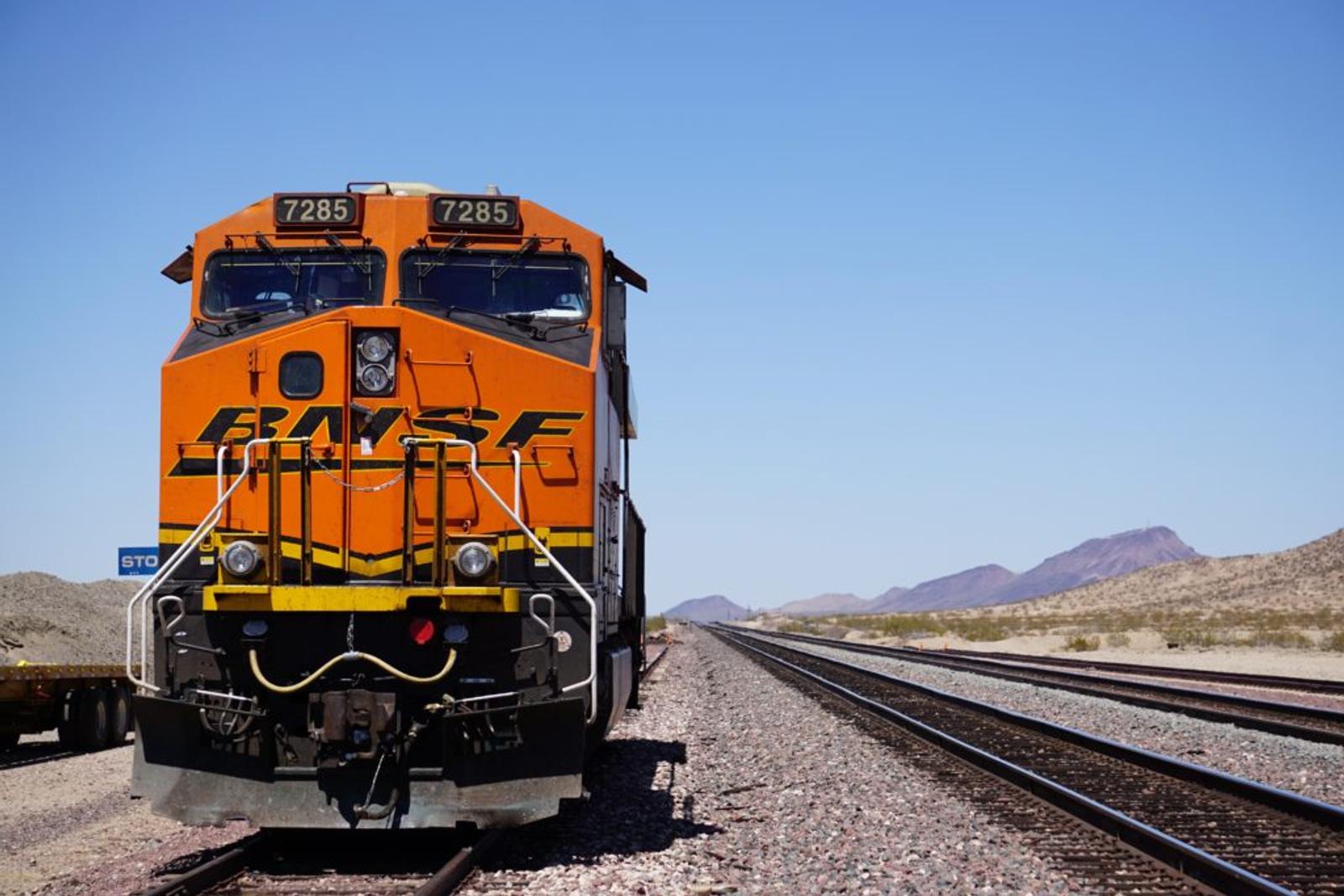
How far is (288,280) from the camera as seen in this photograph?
9.14 metres

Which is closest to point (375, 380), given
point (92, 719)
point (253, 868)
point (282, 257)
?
point (282, 257)

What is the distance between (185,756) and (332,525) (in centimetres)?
157

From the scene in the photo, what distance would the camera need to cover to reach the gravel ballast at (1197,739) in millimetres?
11750

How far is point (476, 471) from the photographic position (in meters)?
8.25

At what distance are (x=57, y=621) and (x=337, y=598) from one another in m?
31.6

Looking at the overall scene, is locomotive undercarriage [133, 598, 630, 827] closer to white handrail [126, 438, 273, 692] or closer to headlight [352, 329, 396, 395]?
white handrail [126, 438, 273, 692]

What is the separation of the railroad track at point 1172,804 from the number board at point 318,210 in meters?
6.25

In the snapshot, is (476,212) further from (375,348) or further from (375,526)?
(375,526)

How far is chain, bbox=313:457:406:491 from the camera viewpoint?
8.31 metres

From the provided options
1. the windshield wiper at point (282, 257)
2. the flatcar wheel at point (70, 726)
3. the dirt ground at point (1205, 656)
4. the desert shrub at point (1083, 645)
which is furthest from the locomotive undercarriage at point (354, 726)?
the desert shrub at point (1083, 645)

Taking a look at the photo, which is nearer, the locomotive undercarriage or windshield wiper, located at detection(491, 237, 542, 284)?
the locomotive undercarriage

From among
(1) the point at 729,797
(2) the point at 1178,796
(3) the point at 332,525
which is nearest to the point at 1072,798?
(2) the point at 1178,796

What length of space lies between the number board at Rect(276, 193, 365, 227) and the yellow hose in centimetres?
286

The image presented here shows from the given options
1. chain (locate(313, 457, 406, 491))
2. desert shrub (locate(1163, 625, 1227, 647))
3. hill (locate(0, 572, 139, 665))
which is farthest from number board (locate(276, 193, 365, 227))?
desert shrub (locate(1163, 625, 1227, 647))
